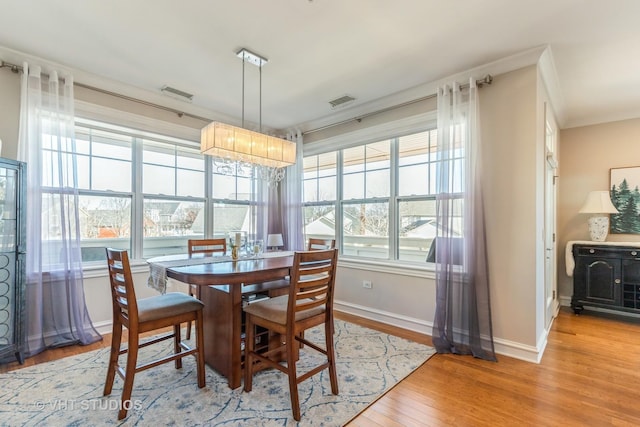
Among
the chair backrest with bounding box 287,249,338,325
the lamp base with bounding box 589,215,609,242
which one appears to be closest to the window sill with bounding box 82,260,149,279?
the chair backrest with bounding box 287,249,338,325

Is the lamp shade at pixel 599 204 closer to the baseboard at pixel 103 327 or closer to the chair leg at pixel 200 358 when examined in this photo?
the chair leg at pixel 200 358

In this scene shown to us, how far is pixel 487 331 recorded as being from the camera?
8.98 ft

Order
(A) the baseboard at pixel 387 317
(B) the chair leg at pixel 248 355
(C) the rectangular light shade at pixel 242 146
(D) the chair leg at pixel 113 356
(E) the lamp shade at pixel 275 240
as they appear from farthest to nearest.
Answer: (E) the lamp shade at pixel 275 240 < (A) the baseboard at pixel 387 317 < (C) the rectangular light shade at pixel 242 146 < (B) the chair leg at pixel 248 355 < (D) the chair leg at pixel 113 356

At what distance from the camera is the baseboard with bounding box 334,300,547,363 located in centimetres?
264

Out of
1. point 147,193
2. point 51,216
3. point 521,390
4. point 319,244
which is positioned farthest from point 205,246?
point 521,390

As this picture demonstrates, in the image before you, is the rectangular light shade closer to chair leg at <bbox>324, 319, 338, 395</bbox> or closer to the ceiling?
the ceiling

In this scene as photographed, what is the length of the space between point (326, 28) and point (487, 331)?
2.87 m

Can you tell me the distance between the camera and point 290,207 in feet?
15.2

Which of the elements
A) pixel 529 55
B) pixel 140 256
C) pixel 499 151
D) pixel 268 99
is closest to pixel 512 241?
pixel 499 151

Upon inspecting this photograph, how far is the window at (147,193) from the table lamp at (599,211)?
4415 mm

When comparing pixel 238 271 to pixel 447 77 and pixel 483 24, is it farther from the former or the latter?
pixel 447 77

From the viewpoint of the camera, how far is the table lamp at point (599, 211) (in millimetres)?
3892

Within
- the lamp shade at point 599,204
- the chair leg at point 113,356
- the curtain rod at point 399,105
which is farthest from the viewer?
the lamp shade at point 599,204

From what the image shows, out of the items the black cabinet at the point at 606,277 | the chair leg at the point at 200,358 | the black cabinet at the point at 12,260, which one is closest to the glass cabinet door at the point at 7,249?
the black cabinet at the point at 12,260
